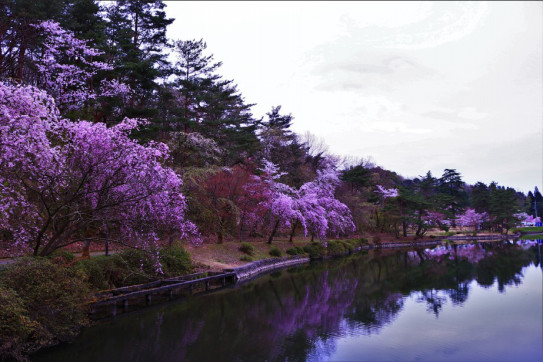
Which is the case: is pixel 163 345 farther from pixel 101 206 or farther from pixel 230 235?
pixel 230 235

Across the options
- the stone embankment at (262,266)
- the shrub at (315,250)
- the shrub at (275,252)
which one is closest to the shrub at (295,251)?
the stone embankment at (262,266)

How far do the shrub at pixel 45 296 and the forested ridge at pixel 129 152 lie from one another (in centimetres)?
164

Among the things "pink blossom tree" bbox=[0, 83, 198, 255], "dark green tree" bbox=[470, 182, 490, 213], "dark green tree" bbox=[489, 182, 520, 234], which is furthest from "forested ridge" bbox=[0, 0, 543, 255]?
"dark green tree" bbox=[470, 182, 490, 213]

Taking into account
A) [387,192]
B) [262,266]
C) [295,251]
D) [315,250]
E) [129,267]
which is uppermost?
[387,192]

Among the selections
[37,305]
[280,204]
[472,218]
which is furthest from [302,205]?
[472,218]

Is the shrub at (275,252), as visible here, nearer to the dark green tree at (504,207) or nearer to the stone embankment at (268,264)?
the stone embankment at (268,264)

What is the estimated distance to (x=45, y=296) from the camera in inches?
458

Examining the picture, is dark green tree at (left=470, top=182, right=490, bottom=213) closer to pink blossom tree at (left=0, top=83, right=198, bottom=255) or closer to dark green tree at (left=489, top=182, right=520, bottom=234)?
dark green tree at (left=489, top=182, right=520, bottom=234)

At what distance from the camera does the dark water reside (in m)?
12.7

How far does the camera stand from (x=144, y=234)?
1598 centimetres

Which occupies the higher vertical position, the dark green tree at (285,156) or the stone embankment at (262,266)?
the dark green tree at (285,156)

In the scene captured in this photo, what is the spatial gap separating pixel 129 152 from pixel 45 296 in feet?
18.2

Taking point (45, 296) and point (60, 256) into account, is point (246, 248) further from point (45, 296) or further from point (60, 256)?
point (45, 296)

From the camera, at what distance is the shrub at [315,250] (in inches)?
1590
